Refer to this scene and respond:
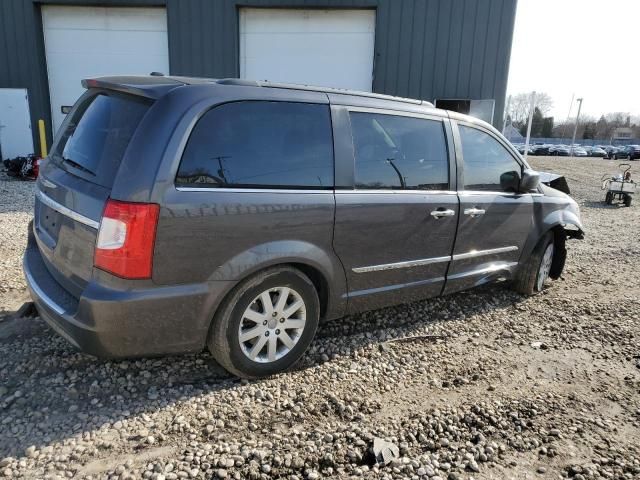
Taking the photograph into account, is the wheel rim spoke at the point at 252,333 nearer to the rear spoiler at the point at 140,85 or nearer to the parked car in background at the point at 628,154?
the rear spoiler at the point at 140,85

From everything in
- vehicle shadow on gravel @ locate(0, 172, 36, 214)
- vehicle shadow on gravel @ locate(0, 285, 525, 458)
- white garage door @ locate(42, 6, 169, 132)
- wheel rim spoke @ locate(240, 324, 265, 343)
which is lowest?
vehicle shadow on gravel @ locate(0, 285, 525, 458)

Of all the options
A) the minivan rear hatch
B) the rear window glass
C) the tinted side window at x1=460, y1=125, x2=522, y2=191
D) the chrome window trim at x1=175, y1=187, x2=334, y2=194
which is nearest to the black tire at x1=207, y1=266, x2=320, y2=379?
the chrome window trim at x1=175, y1=187, x2=334, y2=194

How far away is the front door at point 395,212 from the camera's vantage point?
126 inches

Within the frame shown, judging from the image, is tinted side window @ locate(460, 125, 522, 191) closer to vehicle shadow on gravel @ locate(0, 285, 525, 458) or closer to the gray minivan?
the gray minivan

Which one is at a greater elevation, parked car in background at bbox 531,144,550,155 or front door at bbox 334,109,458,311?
front door at bbox 334,109,458,311

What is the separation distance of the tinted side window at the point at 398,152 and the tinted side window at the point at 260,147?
0.28 m

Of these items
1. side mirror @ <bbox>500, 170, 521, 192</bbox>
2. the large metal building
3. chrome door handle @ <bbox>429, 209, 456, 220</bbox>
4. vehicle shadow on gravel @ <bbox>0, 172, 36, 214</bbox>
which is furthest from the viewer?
the large metal building

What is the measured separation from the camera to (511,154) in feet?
14.3

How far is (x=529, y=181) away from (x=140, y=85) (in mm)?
3271

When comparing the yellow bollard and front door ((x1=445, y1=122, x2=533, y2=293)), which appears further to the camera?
the yellow bollard

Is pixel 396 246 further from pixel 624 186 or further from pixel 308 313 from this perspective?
pixel 624 186

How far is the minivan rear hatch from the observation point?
8.36 feet

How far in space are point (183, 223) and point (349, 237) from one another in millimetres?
1126

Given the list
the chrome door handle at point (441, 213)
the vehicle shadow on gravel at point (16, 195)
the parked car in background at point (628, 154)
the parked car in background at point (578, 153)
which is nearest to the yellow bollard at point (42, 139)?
the vehicle shadow on gravel at point (16, 195)
